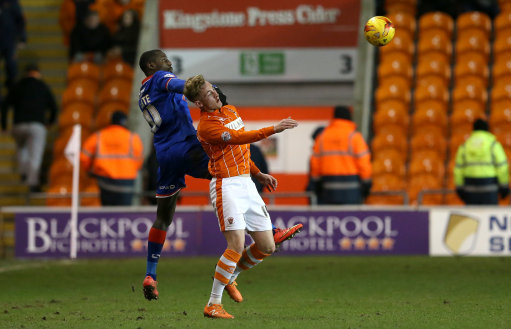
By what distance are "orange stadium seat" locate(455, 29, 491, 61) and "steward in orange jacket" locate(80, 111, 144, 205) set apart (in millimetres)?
5810

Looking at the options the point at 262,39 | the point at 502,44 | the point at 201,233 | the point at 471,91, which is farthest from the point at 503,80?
the point at 201,233

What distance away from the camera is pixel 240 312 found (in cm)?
804

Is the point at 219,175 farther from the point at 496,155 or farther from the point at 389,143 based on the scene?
the point at 389,143

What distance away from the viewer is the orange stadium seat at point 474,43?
54.9 feet

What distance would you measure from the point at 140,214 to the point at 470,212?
4.11 metres

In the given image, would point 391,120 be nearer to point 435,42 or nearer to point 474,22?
point 435,42

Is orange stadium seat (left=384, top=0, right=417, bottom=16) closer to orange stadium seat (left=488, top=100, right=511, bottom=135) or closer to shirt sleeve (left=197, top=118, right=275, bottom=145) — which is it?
orange stadium seat (left=488, top=100, right=511, bottom=135)

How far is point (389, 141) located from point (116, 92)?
4.61 meters

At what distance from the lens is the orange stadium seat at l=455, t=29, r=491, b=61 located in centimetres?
1673

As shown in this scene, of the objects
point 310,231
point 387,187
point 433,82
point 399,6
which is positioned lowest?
point 310,231


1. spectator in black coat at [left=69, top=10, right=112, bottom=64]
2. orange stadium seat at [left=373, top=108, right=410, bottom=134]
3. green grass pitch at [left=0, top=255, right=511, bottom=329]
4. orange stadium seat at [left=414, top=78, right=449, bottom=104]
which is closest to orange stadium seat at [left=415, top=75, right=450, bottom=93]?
orange stadium seat at [left=414, top=78, right=449, bottom=104]

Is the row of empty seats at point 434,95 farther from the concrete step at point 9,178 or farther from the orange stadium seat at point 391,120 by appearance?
the concrete step at point 9,178

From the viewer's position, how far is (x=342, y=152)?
43.1ft

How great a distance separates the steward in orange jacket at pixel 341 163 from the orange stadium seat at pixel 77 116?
16.4ft
